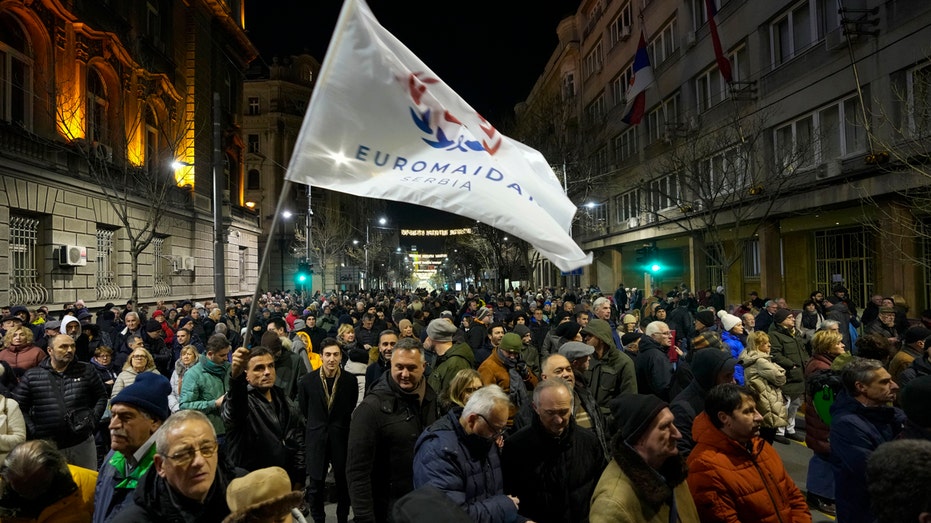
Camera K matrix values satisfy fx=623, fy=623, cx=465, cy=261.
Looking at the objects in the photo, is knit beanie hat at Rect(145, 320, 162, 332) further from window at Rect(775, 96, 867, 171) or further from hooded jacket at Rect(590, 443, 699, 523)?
window at Rect(775, 96, 867, 171)

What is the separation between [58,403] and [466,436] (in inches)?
174

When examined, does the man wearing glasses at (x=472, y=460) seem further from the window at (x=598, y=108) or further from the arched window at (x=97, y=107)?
the window at (x=598, y=108)

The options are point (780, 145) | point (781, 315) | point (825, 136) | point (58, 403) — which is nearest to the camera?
point (58, 403)

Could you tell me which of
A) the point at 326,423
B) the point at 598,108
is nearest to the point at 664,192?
the point at 598,108

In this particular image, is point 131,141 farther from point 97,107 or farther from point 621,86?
point 621,86

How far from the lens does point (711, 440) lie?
345cm

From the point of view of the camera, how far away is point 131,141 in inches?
909

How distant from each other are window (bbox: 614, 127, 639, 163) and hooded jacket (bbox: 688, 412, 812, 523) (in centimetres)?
3437

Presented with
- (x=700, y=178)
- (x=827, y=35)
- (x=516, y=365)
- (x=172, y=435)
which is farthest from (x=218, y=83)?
(x=172, y=435)

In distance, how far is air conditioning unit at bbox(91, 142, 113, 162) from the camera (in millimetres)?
18672

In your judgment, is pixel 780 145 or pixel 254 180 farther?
pixel 254 180

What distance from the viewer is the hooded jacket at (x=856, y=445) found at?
12.4 ft

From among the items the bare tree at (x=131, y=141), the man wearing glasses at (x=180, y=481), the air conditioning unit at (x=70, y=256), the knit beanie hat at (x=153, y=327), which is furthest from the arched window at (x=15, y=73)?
the man wearing glasses at (x=180, y=481)

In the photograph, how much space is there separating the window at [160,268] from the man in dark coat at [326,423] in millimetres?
21828
